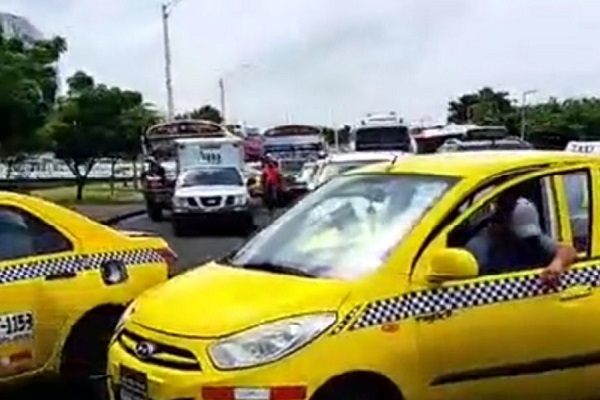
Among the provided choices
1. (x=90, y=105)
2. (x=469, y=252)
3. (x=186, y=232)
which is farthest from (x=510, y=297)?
(x=90, y=105)

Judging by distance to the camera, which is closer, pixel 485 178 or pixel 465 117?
pixel 485 178

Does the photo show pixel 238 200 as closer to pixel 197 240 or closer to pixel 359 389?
pixel 197 240

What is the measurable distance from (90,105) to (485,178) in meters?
44.6

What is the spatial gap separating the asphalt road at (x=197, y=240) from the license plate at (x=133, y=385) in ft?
37.3

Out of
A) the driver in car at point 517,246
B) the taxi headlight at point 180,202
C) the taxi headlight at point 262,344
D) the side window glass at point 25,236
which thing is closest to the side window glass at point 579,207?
the driver in car at point 517,246

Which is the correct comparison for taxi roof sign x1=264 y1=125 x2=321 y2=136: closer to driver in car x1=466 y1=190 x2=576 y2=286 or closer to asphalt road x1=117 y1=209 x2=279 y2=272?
asphalt road x1=117 y1=209 x2=279 y2=272

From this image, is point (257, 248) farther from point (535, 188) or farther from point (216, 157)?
point (216, 157)

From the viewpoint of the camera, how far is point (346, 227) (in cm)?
700

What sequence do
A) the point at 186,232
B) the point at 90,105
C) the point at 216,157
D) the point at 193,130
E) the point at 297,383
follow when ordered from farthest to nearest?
the point at 90,105
the point at 193,130
the point at 216,157
the point at 186,232
the point at 297,383

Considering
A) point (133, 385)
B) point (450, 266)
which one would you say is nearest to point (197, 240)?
point (133, 385)

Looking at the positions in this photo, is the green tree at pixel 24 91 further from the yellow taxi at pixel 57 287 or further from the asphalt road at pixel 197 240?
the yellow taxi at pixel 57 287

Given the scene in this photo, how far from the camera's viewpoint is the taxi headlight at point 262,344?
6.07m

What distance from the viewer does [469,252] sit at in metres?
6.72

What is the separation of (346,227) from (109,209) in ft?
112
